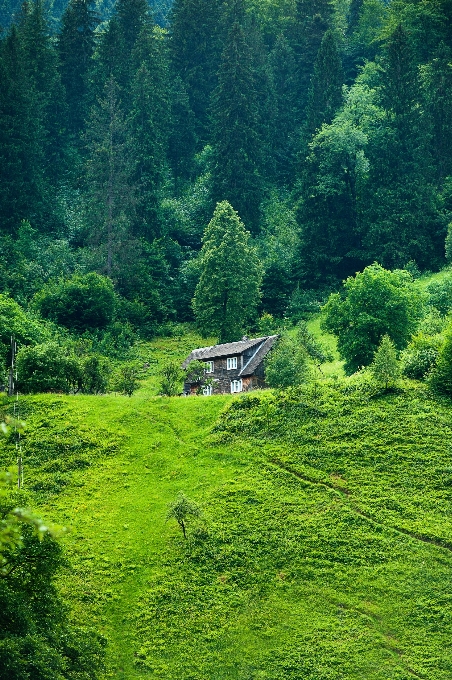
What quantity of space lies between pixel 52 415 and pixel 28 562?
94.9 feet

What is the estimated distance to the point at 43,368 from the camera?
85188 mm

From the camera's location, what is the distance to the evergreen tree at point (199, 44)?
452 ft

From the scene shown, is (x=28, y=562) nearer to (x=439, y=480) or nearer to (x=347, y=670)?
(x=347, y=670)

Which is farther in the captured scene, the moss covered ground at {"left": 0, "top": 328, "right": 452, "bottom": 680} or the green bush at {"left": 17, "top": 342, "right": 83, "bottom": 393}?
the green bush at {"left": 17, "top": 342, "right": 83, "bottom": 393}

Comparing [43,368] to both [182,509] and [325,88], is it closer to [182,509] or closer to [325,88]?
[182,509]

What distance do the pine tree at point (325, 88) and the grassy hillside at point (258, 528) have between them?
172 feet

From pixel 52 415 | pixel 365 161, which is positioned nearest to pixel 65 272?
pixel 365 161

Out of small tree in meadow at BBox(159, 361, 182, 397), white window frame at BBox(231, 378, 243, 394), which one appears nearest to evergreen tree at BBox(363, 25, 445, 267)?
white window frame at BBox(231, 378, 243, 394)

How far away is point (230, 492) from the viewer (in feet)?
236

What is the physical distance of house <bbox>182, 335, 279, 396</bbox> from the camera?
9131cm

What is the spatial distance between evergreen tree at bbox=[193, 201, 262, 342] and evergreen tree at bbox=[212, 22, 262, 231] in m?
13.4

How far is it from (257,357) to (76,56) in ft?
196

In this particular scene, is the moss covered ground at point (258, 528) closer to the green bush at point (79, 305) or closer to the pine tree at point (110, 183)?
the green bush at point (79, 305)

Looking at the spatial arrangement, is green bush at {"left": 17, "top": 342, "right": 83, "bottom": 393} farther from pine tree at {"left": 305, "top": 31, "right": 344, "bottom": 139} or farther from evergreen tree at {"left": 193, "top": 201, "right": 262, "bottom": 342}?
pine tree at {"left": 305, "top": 31, "right": 344, "bottom": 139}
